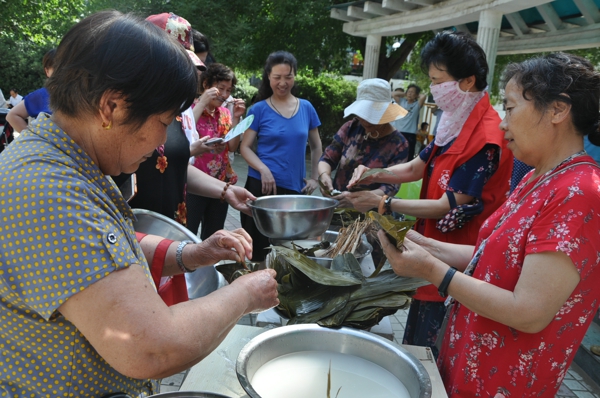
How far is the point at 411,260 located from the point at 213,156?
3.12m

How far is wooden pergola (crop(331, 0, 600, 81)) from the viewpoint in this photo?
6.44 meters

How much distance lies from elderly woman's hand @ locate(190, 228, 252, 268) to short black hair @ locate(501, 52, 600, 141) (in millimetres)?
1070

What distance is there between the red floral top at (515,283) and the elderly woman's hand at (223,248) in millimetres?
809

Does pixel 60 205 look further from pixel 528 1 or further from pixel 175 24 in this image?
pixel 528 1

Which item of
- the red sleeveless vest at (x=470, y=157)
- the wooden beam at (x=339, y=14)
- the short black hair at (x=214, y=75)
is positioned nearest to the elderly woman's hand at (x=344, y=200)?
the red sleeveless vest at (x=470, y=157)

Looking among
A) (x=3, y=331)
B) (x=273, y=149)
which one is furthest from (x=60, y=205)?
(x=273, y=149)

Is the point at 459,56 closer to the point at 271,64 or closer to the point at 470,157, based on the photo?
the point at 470,157

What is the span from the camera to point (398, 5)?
8352 mm

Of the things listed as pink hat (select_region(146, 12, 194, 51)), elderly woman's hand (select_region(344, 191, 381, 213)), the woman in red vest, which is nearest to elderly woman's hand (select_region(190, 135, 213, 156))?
pink hat (select_region(146, 12, 194, 51))

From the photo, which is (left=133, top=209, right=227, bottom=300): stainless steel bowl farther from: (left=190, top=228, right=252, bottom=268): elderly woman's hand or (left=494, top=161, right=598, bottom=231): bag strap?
(left=494, top=161, right=598, bottom=231): bag strap

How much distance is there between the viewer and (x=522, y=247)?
4.76ft

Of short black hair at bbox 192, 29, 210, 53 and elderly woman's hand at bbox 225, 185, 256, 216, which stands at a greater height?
short black hair at bbox 192, 29, 210, 53

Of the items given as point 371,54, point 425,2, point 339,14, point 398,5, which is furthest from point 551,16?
point 339,14

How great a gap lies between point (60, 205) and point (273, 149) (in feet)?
11.6
